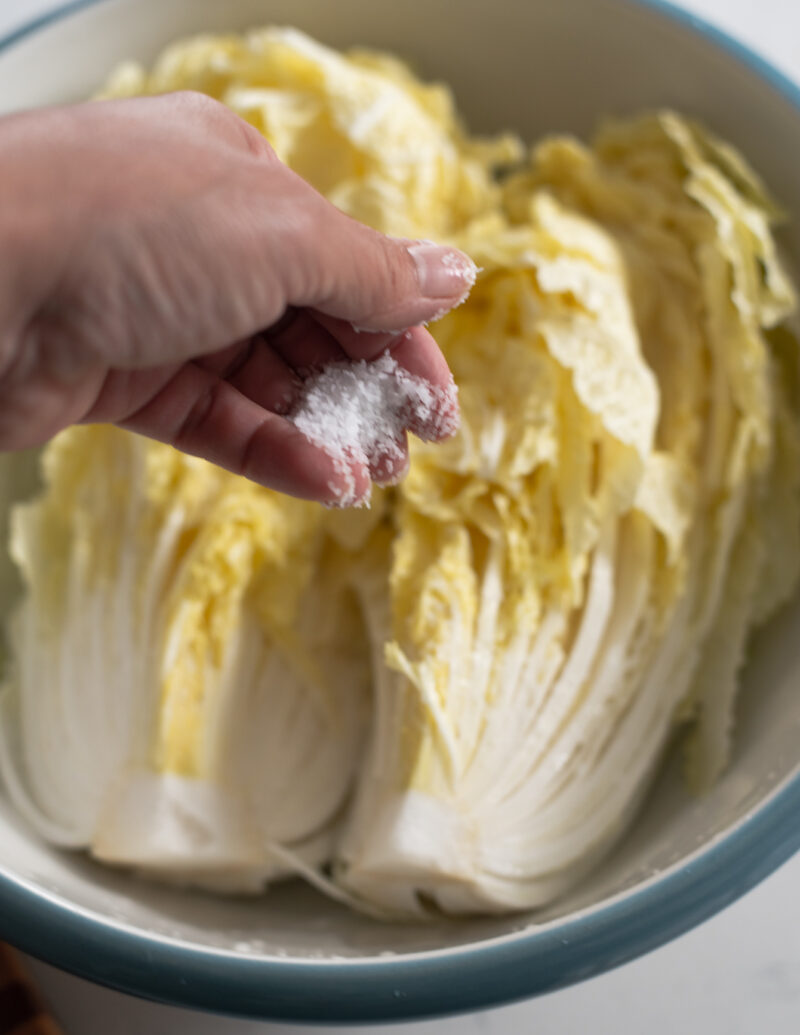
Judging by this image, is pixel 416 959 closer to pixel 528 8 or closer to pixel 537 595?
pixel 537 595

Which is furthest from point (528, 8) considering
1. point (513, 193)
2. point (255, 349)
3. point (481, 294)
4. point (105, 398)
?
point (105, 398)

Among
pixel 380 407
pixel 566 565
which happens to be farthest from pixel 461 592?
pixel 380 407

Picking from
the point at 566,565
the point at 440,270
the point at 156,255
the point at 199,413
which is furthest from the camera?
the point at 566,565

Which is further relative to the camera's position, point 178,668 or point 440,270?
point 178,668

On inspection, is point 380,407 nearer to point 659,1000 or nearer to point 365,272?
point 365,272

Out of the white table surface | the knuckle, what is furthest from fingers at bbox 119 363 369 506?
the white table surface

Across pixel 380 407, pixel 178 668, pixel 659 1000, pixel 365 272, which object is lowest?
pixel 178 668

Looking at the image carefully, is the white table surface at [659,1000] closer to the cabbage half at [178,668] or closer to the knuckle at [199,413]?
the cabbage half at [178,668]

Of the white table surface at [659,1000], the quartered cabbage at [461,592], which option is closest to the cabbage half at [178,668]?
the quartered cabbage at [461,592]
